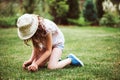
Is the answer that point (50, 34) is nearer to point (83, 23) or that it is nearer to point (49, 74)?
point (49, 74)

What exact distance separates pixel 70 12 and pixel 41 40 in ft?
35.3

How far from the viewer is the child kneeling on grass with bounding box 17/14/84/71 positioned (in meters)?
4.54

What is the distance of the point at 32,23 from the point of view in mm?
4562

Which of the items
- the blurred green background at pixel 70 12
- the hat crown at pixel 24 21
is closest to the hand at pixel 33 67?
the hat crown at pixel 24 21

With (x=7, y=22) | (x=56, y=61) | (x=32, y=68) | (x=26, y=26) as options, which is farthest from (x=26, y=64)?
(x=7, y=22)

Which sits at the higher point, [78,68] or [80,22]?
[78,68]

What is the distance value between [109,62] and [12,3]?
41.5ft

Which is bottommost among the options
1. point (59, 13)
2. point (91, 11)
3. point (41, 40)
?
point (91, 11)

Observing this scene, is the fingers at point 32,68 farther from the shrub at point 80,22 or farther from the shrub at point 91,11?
the shrub at point 91,11

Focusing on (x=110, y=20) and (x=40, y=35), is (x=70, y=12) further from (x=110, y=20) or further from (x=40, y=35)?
(x=40, y=35)

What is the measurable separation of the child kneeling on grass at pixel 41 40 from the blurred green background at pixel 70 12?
337 inches

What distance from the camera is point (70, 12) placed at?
15422 mm

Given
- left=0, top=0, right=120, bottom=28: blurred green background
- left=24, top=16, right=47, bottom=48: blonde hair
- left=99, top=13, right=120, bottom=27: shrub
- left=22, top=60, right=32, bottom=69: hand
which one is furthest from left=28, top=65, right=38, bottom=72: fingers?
left=99, top=13, right=120, bottom=27: shrub

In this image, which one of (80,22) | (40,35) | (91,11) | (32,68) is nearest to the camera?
(32,68)
